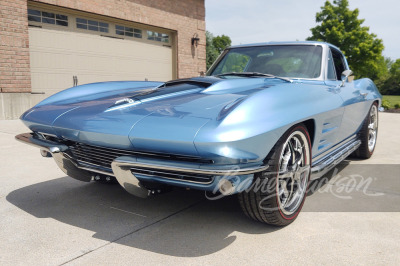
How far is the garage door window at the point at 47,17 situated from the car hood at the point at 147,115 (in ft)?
20.7

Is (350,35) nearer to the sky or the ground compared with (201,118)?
nearer to the sky

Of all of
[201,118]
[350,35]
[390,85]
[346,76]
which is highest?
[350,35]

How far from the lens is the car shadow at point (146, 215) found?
6.71ft

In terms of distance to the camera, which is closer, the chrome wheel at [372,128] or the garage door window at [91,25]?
the chrome wheel at [372,128]

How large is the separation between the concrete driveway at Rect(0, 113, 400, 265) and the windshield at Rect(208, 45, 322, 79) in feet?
3.50

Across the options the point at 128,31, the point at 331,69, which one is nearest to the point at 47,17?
the point at 128,31

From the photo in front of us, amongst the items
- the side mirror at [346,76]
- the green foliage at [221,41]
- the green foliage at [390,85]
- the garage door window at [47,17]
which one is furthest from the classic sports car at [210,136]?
the green foliage at [390,85]

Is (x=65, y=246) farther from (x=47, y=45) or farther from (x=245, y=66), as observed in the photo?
(x=47, y=45)

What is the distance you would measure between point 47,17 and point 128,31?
8.12ft

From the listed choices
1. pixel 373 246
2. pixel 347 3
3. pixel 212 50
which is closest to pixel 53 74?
pixel 373 246

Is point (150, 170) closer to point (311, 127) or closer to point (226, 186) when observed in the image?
point (226, 186)

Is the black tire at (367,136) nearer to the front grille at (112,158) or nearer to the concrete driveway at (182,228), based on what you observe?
the concrete driveway at (182,228)

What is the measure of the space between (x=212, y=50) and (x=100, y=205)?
19.0 metres

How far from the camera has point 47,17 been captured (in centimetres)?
825
